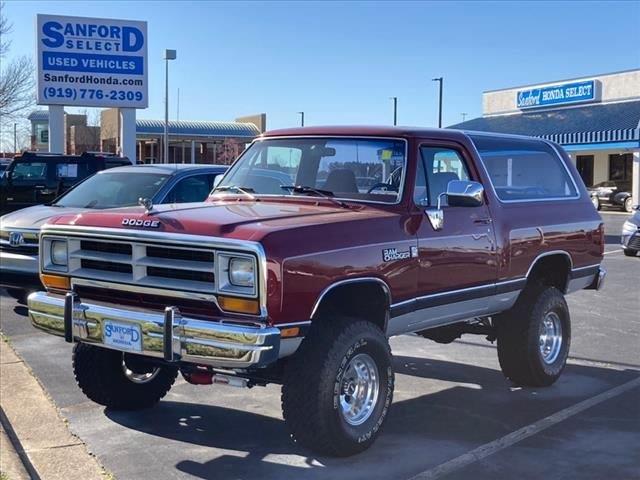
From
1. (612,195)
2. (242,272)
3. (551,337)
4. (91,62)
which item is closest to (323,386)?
(242,272)

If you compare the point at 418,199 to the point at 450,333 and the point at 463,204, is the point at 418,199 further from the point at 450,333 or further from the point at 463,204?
the point at 450,333

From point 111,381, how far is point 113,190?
13.6ft

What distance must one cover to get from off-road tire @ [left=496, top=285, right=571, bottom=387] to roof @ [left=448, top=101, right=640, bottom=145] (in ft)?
84.5

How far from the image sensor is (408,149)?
5.72 meters

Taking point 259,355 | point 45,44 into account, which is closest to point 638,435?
point 259,355

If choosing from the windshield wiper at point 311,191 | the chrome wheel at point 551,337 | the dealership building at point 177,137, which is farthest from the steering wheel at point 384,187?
the dealership building at point 177,137

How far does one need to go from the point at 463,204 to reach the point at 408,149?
21.7 inches

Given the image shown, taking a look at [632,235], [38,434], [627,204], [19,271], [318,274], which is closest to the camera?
[318,274]

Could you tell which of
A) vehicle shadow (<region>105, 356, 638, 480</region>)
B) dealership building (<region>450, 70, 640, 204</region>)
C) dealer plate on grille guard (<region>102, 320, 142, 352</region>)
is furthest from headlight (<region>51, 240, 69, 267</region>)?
dealership building (<region>450, 70, 640, 204</region>)

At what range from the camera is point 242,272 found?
175 inches

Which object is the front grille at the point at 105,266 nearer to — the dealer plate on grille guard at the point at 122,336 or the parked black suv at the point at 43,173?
the dealer plate on grille guard at the point at 122,336

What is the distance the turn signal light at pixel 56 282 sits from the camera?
17.3 ft

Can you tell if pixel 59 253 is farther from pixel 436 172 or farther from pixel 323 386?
pixel 436 172

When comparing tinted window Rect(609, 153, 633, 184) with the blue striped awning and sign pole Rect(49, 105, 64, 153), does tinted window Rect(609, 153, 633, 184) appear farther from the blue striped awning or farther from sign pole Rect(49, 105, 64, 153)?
sign pole Rect(49, 105, 64, 153)
